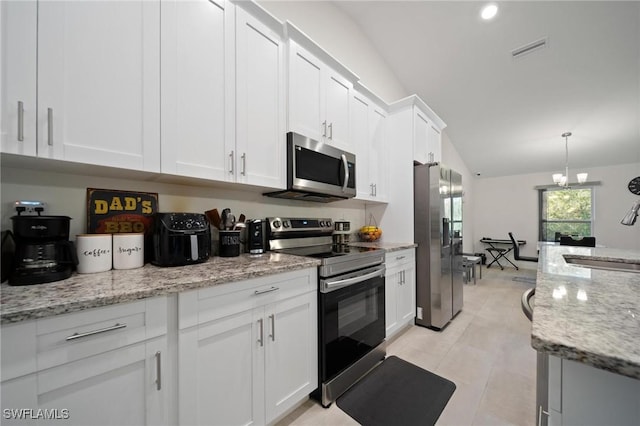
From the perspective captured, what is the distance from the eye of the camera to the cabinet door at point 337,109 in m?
2.07

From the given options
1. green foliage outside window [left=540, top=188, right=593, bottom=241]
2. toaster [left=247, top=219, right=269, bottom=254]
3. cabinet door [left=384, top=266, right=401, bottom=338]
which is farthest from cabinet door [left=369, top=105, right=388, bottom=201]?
green foliage outside window [left=540, top=188, right=593, bottom=241]

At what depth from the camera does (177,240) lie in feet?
3.90

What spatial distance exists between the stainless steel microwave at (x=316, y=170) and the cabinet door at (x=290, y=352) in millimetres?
811

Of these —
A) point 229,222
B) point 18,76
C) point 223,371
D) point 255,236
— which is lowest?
point 223,371

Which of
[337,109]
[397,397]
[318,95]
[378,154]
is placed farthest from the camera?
[378,154]

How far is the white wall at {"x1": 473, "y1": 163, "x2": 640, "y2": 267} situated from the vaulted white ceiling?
22.5 inches

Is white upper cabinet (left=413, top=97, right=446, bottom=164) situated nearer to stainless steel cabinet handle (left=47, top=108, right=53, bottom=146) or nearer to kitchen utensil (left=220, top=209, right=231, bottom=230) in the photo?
kitchen utensil (left=220, top=209, right=231, bottom=230)

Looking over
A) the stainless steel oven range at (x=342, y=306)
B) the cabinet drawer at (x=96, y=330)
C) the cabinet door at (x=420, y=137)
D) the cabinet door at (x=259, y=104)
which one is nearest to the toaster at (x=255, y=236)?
the stainless steel oven range at (x=342, y=306)

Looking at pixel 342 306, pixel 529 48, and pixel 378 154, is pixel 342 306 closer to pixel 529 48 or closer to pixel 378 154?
pixel 378 154

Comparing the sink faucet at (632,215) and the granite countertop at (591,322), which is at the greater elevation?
the sink faucet at (632,215)

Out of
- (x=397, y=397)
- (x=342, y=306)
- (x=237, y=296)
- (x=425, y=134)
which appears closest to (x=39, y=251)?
(x=237, y=296)

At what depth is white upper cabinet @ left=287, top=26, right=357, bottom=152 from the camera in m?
1.79

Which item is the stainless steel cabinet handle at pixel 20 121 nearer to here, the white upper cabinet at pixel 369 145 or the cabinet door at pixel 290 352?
the cabinet door at pixel 290 352

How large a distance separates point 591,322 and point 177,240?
1.51 meters
